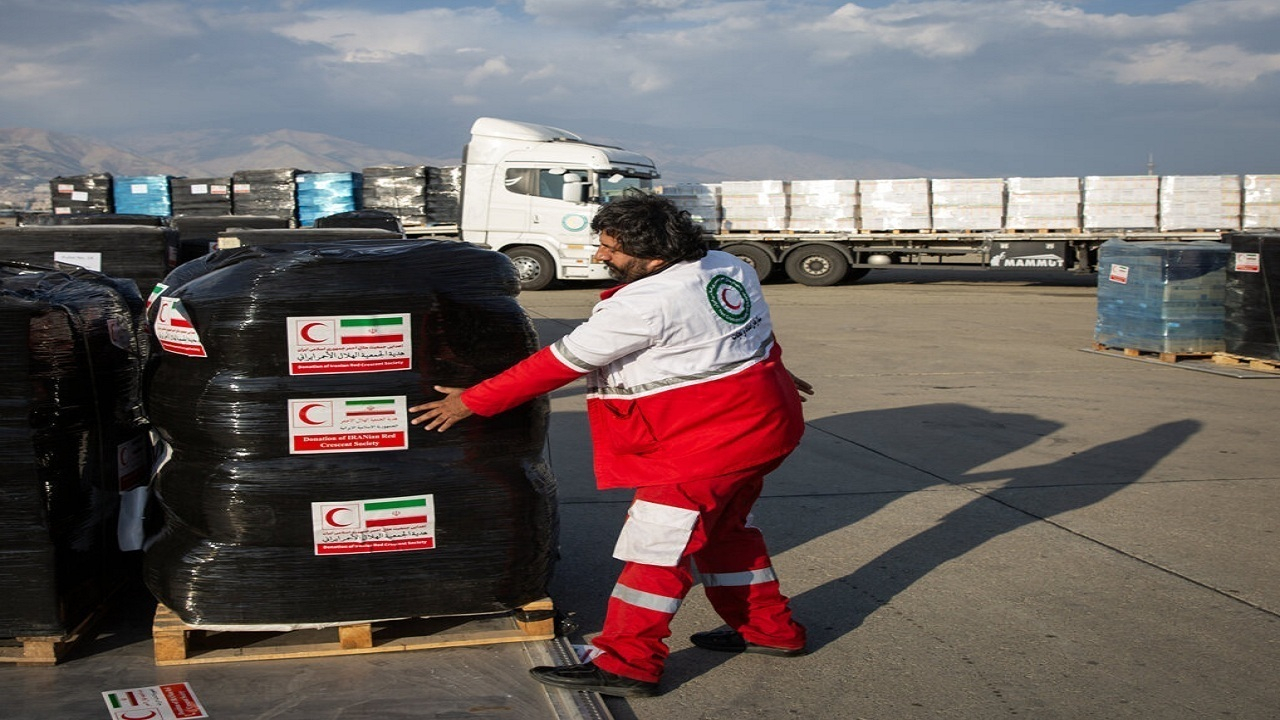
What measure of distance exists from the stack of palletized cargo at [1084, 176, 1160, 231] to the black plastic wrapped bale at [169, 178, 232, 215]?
16.7m

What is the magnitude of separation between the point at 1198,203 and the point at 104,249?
19.4m

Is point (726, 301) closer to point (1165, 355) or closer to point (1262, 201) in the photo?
point (1165, 355)

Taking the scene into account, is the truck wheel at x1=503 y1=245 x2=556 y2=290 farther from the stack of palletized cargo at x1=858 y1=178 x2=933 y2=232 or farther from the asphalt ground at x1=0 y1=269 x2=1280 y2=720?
the asphalt ground at x1=0 y1=269 x2=1280 y2=720

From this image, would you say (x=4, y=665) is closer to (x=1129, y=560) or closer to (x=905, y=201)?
(x=1129, y=560)

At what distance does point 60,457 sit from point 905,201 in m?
18.9

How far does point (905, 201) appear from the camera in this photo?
68.9ft

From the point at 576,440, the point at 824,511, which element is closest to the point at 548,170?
the point at 576,440

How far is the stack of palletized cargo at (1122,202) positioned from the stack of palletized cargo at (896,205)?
9.40 feet

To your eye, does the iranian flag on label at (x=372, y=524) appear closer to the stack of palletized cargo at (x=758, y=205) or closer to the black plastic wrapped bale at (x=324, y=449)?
the black plastic wrapped bale at (x=324, y=449)

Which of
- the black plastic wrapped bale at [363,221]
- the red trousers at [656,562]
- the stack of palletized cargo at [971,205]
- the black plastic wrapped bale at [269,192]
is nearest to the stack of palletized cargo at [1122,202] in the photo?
the stack of palletized cargo at [971,205]

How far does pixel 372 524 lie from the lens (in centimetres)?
365

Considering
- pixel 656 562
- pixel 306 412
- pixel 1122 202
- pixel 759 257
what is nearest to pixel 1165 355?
pixel 656 562

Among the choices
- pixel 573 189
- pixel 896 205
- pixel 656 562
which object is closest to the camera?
pixel 656 562

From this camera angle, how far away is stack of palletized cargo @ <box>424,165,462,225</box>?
872 inches
